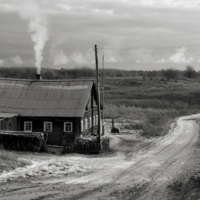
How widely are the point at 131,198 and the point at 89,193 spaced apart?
1922 mm

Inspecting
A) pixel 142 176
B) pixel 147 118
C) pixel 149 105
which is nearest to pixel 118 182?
pixel 142 176

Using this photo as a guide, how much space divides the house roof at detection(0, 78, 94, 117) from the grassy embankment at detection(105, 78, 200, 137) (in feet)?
31.8

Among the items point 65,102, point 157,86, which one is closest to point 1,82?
point 65,102

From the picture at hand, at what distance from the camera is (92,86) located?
33.5 meters

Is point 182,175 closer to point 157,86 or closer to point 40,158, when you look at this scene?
point 40,158

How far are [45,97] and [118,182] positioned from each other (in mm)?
16414

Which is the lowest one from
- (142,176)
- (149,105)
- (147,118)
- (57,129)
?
(147,118)

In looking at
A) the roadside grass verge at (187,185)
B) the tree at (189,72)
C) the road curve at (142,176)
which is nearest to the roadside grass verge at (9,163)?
the road curve at (142,176)

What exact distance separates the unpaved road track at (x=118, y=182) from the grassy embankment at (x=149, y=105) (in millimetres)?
12807

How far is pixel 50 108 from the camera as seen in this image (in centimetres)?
3052

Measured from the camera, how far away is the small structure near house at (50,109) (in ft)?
97.6

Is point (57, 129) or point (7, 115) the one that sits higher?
point (7, 115)

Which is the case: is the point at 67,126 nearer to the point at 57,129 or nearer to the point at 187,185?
the point at 57,129

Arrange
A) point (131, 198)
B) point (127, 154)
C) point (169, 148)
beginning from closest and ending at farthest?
point (131, 198)
point (127, 154)
point (169, 148)
